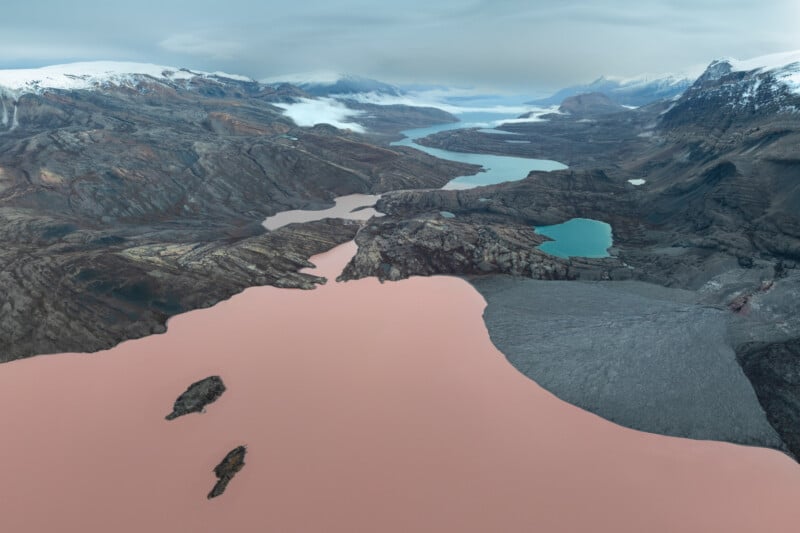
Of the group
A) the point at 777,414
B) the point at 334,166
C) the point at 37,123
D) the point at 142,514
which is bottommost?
the point at 142,514

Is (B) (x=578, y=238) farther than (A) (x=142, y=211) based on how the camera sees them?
No

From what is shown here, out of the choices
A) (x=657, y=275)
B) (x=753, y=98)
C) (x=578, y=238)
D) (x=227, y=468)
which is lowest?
(x=227, y=468)

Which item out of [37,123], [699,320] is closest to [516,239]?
[699,320]

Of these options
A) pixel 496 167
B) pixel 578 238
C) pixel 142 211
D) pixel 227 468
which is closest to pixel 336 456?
pixel 227 468

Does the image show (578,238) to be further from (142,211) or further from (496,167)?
(496,167)

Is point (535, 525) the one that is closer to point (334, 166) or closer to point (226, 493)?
point (226, 493)

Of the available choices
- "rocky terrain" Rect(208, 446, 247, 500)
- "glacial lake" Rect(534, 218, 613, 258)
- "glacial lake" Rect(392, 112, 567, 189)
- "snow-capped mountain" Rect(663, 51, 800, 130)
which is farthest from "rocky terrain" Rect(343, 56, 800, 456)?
"glacial lake" Rect(392, 112, 567, 189)
